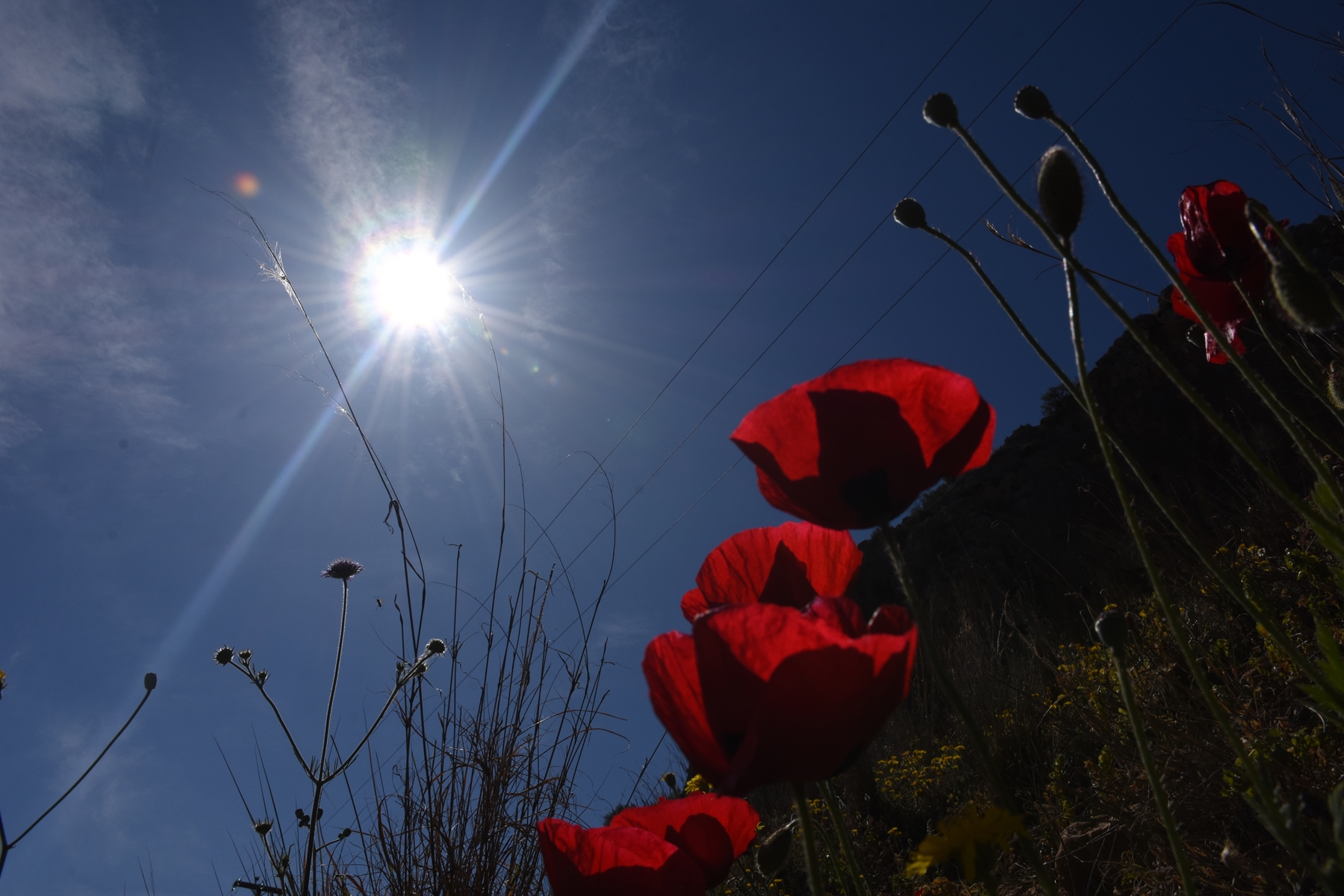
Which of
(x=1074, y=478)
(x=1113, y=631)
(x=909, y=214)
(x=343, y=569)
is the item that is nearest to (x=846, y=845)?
(x=1113, y=631)

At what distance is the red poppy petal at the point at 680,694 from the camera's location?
1.97 ft

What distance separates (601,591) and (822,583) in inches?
76.6

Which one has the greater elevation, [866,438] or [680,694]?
[866,438]

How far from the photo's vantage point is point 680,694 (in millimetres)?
623

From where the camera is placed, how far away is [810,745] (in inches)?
21.4

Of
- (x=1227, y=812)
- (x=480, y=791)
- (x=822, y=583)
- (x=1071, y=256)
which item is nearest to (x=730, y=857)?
(x=822, y=583)

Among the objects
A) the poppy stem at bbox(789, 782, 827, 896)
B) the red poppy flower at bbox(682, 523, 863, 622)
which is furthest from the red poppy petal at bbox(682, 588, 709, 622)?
the poppy stem at bbox(789, 782, 827, 896)

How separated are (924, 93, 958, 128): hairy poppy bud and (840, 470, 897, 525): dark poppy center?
1.26 feet

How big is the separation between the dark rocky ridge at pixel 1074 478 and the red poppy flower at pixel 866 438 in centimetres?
474

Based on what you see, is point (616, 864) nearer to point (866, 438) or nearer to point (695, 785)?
point (866, 438)

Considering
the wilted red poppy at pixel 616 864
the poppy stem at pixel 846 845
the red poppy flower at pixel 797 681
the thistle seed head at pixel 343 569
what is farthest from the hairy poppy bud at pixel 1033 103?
the thistle seed head at pixel 343 569

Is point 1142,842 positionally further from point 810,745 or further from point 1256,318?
point 810,745

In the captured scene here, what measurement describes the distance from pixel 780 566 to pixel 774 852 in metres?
0.35

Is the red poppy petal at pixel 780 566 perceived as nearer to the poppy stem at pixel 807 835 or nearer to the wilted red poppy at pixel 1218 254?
the poppy stem at pixel 807 835
